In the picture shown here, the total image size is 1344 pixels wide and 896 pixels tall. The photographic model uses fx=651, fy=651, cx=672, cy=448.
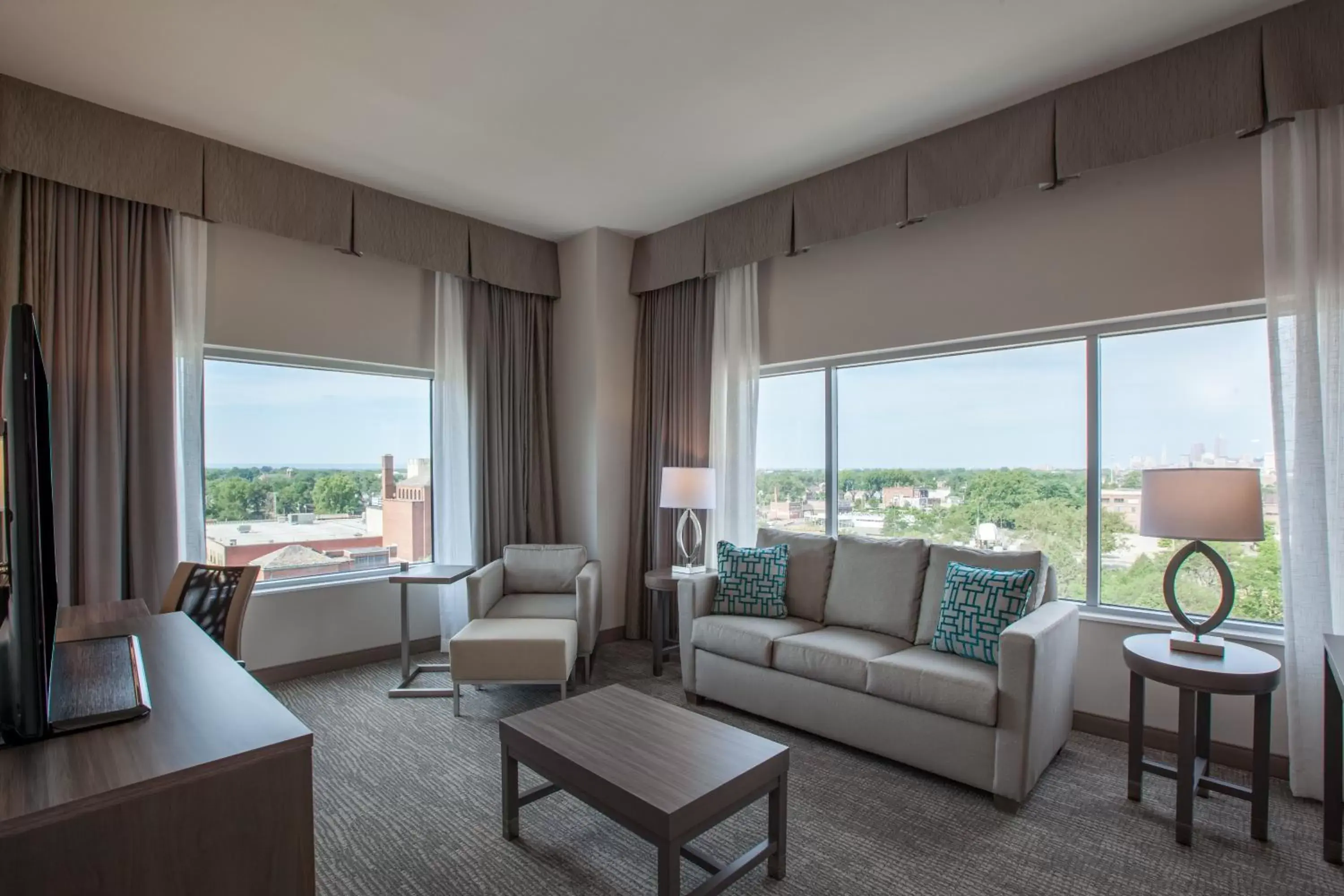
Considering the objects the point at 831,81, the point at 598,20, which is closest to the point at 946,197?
the point at 831,81

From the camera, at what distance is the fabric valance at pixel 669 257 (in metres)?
4.52

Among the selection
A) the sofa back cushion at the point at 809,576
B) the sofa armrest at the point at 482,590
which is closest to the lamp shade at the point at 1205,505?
the sofa back cushion at the point at 809,576

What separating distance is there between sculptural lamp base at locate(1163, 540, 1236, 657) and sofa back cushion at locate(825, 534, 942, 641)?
36.7 inches

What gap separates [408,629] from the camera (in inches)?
150

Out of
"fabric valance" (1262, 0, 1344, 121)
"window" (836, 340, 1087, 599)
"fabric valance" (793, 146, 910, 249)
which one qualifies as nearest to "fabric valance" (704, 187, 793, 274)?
"fabric valance" (793, 146, 910, 249)

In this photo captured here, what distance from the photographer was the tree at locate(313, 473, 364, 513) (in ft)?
13.9

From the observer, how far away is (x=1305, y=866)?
84.4 inches

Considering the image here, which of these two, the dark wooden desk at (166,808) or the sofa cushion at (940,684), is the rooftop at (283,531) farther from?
the sofa cushion at (940,684)

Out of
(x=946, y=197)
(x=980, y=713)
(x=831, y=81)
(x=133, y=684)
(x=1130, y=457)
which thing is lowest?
(x=980, y=713)

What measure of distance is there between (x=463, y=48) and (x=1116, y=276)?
311 centimetres

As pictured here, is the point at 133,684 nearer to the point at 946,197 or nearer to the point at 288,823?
the point at 288,823

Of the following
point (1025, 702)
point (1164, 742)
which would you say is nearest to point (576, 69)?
point (1025, 702)

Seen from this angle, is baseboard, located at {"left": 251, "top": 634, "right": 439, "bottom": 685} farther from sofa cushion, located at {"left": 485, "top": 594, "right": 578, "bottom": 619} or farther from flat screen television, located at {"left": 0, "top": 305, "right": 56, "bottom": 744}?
flat screen television, located at {"left": 0, "top": 305, "right": 56, "bottom": 744}

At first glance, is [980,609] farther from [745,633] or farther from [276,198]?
[276,198]
